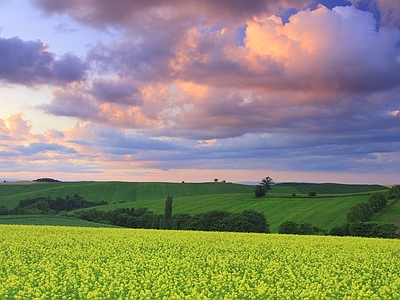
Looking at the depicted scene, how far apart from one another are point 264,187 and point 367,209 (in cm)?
4081

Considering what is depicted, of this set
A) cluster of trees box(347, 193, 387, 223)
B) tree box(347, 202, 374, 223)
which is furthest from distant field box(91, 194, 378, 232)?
cluster of trees box(347, 193, 387, 223)

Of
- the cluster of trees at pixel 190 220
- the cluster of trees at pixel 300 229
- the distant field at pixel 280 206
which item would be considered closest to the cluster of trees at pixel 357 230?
the cluster of trees at pixel 300 229

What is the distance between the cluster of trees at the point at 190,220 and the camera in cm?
7600

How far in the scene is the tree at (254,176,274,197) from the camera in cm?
11712

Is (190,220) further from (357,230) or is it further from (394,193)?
(394,193)

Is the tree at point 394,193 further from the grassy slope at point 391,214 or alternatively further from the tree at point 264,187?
the tree at point 264,187

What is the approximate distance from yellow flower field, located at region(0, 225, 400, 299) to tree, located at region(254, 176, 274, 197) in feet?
291

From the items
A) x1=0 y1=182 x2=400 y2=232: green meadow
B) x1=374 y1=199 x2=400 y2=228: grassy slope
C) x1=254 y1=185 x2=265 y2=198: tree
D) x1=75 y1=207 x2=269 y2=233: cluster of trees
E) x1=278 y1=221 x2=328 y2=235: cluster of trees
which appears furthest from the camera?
x1=254 y1=185 x2=265 y2=198: tree

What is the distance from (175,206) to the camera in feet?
359

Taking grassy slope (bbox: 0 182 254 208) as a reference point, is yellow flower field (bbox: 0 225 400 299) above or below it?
below

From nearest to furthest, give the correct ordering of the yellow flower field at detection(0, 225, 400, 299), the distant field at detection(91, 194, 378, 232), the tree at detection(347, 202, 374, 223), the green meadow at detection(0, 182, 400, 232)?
the yellow flower field at detection(0, 225, 400, 299)
the tree at detection(347, 202, 374, 223)
the distant field at detection(91, 194, 378, 232)
the green meadow at detection(0, 182, 400, 232)

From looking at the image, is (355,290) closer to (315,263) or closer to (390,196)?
(315,263)

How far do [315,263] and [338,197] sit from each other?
297 ft

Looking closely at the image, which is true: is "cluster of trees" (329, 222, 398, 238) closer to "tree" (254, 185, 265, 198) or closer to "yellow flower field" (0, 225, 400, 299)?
"yellow flower field" (0, 225, 400, 299)
